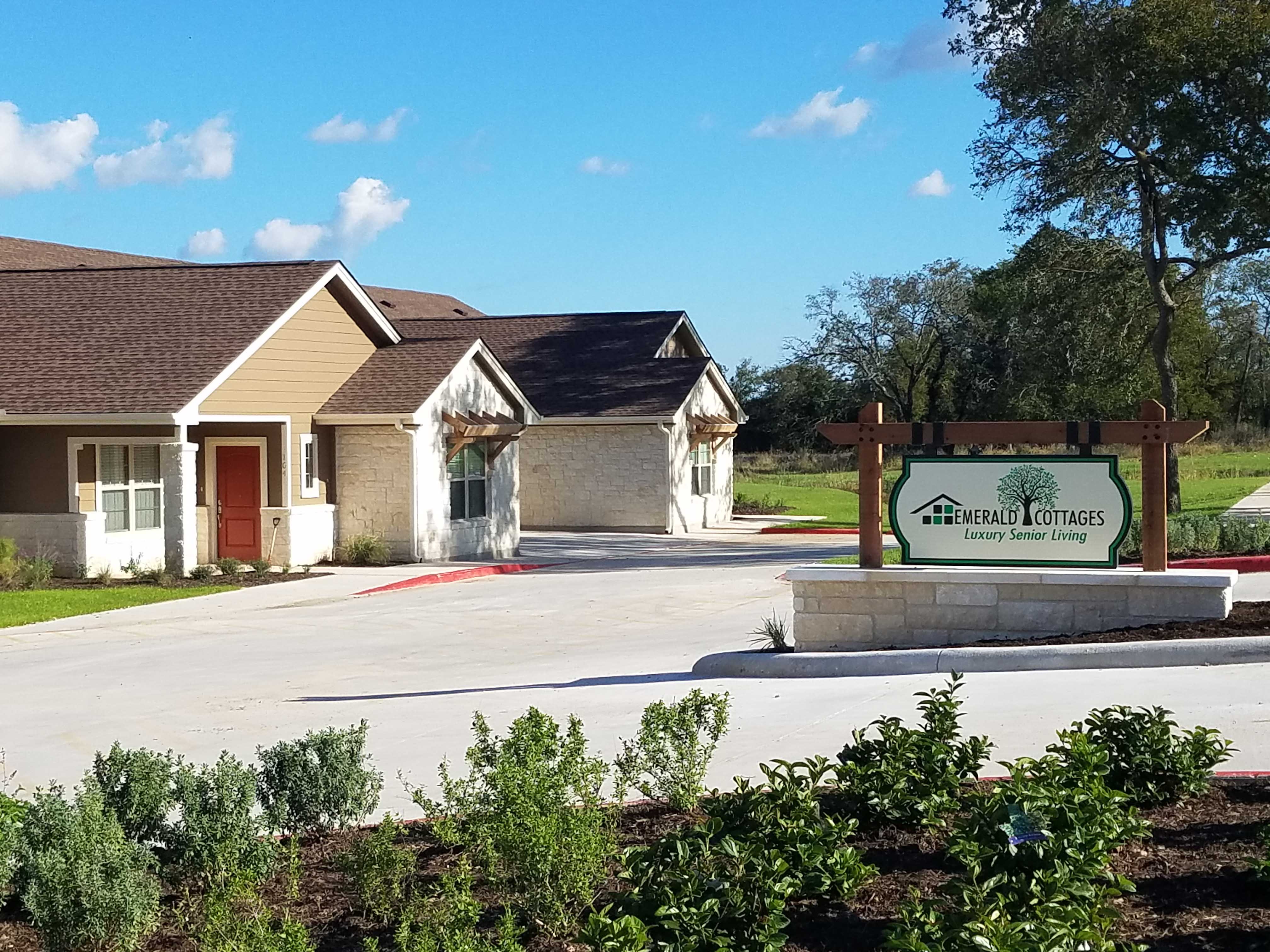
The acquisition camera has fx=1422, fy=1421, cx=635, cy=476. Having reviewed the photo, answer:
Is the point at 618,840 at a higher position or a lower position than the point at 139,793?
lower

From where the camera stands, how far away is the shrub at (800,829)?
17.6ft

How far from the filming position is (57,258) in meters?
34.8

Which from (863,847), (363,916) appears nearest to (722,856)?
(863,847)

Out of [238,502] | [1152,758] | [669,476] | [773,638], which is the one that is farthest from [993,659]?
[669,476]

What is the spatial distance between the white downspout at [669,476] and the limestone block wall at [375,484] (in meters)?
9.81

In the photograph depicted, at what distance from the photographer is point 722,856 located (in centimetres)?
547

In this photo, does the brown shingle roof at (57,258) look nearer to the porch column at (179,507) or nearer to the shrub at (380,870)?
A: the porch column at (179,507)

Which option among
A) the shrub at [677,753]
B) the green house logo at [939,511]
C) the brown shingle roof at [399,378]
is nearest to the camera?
the shrub at [677,753]

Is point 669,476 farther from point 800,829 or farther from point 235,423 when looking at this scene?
point 800,829

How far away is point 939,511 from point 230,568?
14.3 metres

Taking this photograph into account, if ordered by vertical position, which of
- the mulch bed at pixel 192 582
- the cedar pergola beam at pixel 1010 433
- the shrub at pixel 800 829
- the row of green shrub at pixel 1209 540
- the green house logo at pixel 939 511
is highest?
the cedar pergola beam at pixel 1010 433

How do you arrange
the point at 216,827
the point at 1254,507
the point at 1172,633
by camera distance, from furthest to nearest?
the point at 1254,507
the point at 1172,633
the point at 216,827


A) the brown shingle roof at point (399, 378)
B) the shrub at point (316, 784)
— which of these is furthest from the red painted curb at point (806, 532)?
the shrub at point (316, 784)

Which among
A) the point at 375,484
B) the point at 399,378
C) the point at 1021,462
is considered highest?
the point at 399,378
